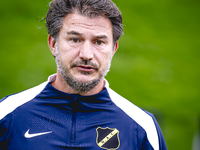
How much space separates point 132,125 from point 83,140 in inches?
18.3

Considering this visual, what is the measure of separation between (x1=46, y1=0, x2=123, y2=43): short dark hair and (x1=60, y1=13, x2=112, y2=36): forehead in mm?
38

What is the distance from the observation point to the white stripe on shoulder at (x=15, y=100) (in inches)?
89.2

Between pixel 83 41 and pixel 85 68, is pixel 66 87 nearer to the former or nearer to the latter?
pixel 85 68

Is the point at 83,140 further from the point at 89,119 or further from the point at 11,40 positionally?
the point at 11,40

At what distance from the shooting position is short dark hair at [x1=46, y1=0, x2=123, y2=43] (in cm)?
235

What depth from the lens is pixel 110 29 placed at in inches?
96.9

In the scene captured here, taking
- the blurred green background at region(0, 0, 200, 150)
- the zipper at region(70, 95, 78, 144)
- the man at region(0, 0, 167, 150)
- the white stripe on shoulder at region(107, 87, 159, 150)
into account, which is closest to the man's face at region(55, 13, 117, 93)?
the man at region(0, 0, 167, 150)

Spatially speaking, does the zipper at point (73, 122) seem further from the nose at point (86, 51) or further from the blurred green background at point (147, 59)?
the blurred green background at point (147, 59)

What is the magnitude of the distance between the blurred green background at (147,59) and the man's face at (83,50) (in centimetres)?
480

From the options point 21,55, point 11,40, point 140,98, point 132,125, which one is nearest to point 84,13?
point 132,125

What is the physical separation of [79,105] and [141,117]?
0.59 metres

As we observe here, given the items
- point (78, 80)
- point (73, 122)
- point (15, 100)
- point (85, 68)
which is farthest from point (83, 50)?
point (15, 100)

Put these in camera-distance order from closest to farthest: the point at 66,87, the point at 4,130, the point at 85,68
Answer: the point at 4,130, the point at 85,68, the point at 66,87

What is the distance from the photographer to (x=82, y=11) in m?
2.35
